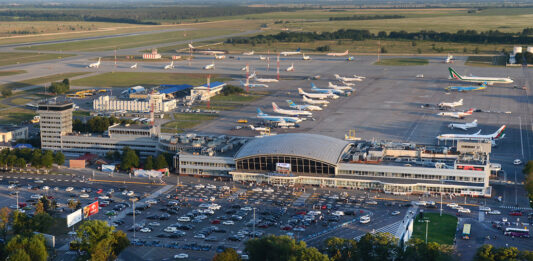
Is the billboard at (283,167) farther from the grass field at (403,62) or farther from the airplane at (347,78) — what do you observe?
Result: the grass field at (403,62)

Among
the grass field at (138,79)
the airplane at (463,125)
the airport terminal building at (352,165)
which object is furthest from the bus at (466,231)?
the grass field at (138,79)

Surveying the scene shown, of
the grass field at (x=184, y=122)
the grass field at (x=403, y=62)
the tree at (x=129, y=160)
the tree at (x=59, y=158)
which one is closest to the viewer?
the tree at (x=129, y=160)

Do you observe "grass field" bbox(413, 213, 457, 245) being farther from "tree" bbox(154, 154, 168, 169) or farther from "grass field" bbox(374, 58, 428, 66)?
"grass field" bbox(374, 58, 428, 66)

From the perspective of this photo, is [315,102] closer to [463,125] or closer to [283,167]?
[463,125]

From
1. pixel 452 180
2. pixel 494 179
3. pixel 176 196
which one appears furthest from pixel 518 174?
pixel 176 196

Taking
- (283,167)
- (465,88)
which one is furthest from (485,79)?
(283,167)

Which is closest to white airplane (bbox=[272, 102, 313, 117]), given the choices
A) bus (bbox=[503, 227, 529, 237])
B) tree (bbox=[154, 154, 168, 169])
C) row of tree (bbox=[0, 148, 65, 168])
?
tree (bbox=[154, 154, 168, 169])
